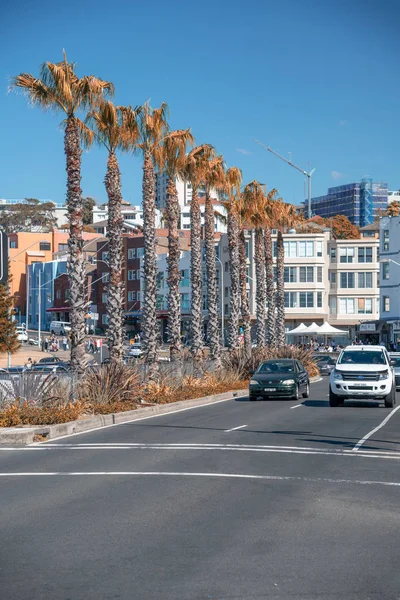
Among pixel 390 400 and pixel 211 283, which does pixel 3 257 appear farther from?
pixel 211 283

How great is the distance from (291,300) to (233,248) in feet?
171

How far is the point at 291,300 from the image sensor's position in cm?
9894

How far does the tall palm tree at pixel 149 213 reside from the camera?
33.3m

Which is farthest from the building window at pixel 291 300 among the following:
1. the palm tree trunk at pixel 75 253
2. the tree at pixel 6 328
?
the palm tree trunk at pixel 75 253

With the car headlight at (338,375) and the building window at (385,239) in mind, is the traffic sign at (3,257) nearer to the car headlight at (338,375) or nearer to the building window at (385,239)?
the car headlight at (338,375)

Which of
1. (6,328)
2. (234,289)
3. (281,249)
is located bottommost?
(6,328)

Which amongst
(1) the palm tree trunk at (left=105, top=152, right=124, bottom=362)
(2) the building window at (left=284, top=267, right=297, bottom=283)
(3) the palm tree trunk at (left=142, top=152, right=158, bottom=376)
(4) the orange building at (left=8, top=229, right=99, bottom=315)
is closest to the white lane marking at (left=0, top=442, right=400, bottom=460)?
(1) the palm tree trunk at (left=105, top=152, right=124, bottom=362)

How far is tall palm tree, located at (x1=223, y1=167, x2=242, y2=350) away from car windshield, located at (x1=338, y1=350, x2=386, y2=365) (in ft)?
58.5

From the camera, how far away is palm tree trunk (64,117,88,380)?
25797 mm

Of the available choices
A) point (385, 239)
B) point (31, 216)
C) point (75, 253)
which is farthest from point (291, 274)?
point (31, 216)

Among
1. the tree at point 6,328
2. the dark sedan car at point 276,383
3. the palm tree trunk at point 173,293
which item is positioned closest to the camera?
the dark sedan car at point 276,383

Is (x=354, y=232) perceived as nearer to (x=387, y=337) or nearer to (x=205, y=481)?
(x=387, y=337)

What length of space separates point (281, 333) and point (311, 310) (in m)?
40.5

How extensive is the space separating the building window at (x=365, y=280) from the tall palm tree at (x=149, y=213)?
226 feet
